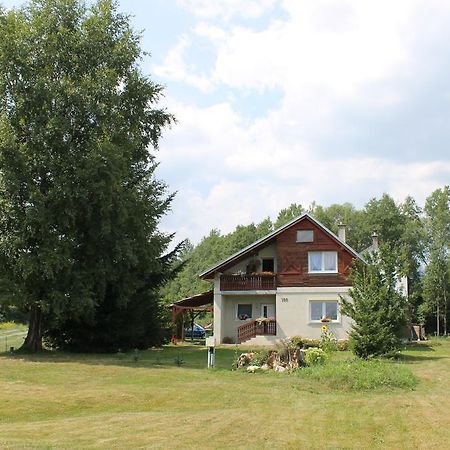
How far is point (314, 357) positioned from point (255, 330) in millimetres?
15808

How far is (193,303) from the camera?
141ft

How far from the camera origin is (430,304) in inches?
2313

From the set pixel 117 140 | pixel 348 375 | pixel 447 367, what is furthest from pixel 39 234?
pixel 447 367

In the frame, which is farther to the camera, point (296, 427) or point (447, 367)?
point (447, 367)

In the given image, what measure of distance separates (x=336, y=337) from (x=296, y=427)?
24.5m

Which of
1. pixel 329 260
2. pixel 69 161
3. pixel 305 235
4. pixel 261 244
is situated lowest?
pixel 329 260

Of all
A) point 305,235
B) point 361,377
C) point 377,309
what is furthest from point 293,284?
point 361,377

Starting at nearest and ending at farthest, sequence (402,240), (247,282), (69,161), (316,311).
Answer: (69,161), (316,311), (247,282), (402,240)

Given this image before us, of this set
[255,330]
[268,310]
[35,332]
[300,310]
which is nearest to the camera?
[35,332]

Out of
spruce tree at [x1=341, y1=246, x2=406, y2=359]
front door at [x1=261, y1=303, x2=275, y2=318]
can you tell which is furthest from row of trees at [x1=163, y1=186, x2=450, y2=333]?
front door at [x1=261, y1=303, x2=275, y2=318]

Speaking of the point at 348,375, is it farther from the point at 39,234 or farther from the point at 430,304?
the point at 430,304

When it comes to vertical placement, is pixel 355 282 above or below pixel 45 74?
below

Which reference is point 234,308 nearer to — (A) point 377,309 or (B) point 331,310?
(B) point 331,310

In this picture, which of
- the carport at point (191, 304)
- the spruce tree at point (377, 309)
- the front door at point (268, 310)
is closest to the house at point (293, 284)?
the front door at point (268, 310)
